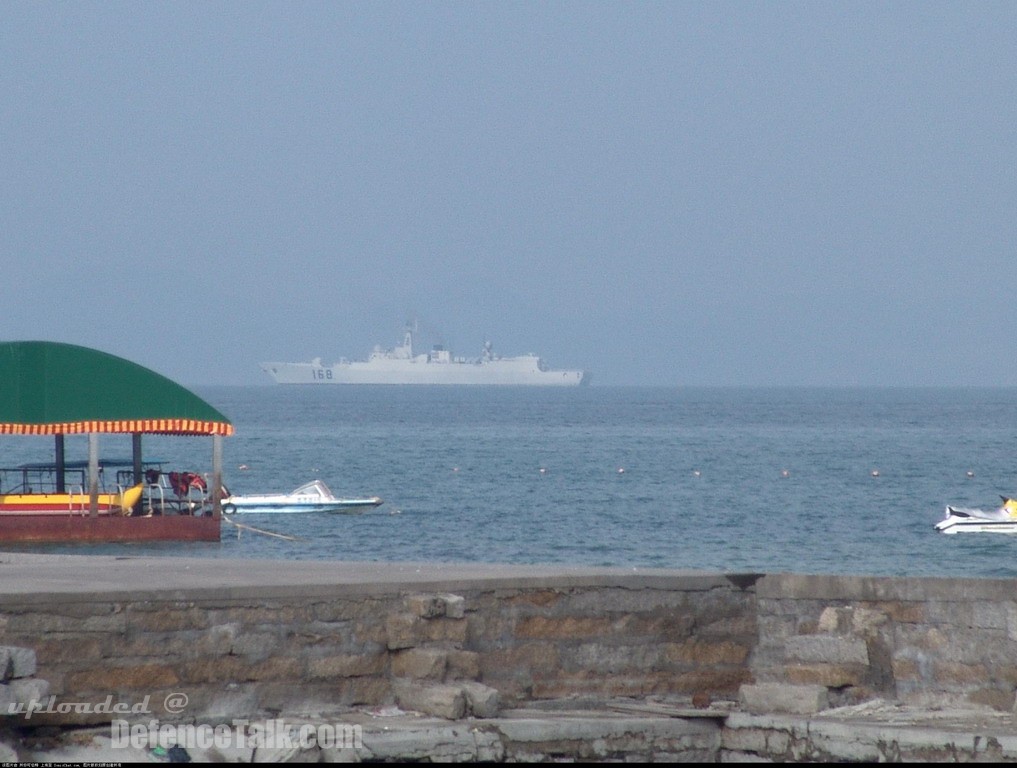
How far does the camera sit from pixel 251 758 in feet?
23.3

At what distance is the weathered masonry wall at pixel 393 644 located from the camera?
7574 mm

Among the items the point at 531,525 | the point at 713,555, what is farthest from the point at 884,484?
the point at 713,555

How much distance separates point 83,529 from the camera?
99.5 ft

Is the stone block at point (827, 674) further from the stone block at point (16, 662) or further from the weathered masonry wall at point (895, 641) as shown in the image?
the stone block at point (16, 662)

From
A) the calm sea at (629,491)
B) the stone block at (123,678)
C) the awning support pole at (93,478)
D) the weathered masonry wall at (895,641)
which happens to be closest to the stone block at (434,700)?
the stone block at (123,678)

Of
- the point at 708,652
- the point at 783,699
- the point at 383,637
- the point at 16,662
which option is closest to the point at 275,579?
the point at 383,637

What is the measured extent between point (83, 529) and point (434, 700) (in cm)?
2405

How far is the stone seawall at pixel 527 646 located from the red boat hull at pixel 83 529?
2143 centimetres

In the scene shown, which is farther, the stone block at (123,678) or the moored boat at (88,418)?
the moored boat at (88,418)

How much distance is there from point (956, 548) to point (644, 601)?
1113 inches

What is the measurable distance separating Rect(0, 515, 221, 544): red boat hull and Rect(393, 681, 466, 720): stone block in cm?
2373

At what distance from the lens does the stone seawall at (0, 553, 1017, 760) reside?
7.63 meters

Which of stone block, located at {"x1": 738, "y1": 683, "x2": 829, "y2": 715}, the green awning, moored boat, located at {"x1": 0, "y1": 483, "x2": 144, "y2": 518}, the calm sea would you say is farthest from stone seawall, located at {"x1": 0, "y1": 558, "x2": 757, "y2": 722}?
moored boat, located at {"x1": 0, "y1": 483, "x2": 144, "y2": 518}

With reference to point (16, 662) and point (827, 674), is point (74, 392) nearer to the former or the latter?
point (16, 662)
